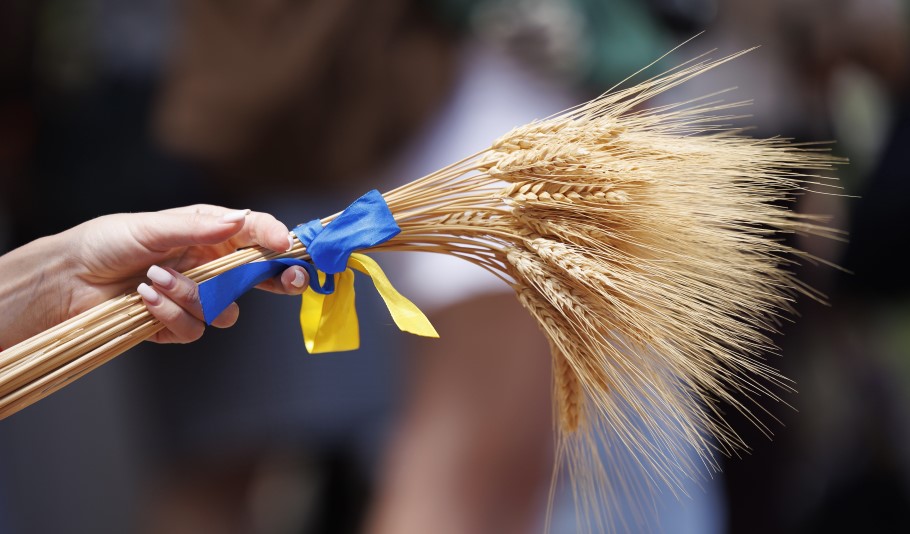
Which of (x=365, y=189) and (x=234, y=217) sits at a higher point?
(x=234, y=217)

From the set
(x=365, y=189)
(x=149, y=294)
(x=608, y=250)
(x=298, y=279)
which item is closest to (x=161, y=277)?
(x=149, y=294)

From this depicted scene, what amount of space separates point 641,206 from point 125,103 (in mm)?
1710

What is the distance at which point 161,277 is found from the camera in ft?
2.58

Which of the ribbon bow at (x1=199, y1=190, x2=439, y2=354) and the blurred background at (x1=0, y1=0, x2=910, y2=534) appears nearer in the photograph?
the ribbon bow at (x1=199, y1=190, x2=439, y2=354)

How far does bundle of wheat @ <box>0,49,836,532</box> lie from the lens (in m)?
0.76

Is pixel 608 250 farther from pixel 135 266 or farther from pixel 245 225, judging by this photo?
pixel 135 266

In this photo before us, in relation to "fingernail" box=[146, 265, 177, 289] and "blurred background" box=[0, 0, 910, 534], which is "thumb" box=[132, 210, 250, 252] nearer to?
"fingernail" box=[146, 265, 177, 289]

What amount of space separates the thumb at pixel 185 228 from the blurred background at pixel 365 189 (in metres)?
0.81

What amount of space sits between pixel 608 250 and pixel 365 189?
1.20 meters

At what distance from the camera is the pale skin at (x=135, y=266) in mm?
797

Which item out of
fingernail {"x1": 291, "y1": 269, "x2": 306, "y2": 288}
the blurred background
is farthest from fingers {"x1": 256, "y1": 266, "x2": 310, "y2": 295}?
the blurred background

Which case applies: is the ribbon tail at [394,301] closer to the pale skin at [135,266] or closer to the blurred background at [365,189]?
the pale skin at [135,266]

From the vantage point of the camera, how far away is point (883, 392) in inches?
84.8

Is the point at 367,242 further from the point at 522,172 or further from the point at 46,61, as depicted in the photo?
the point at 46,61
